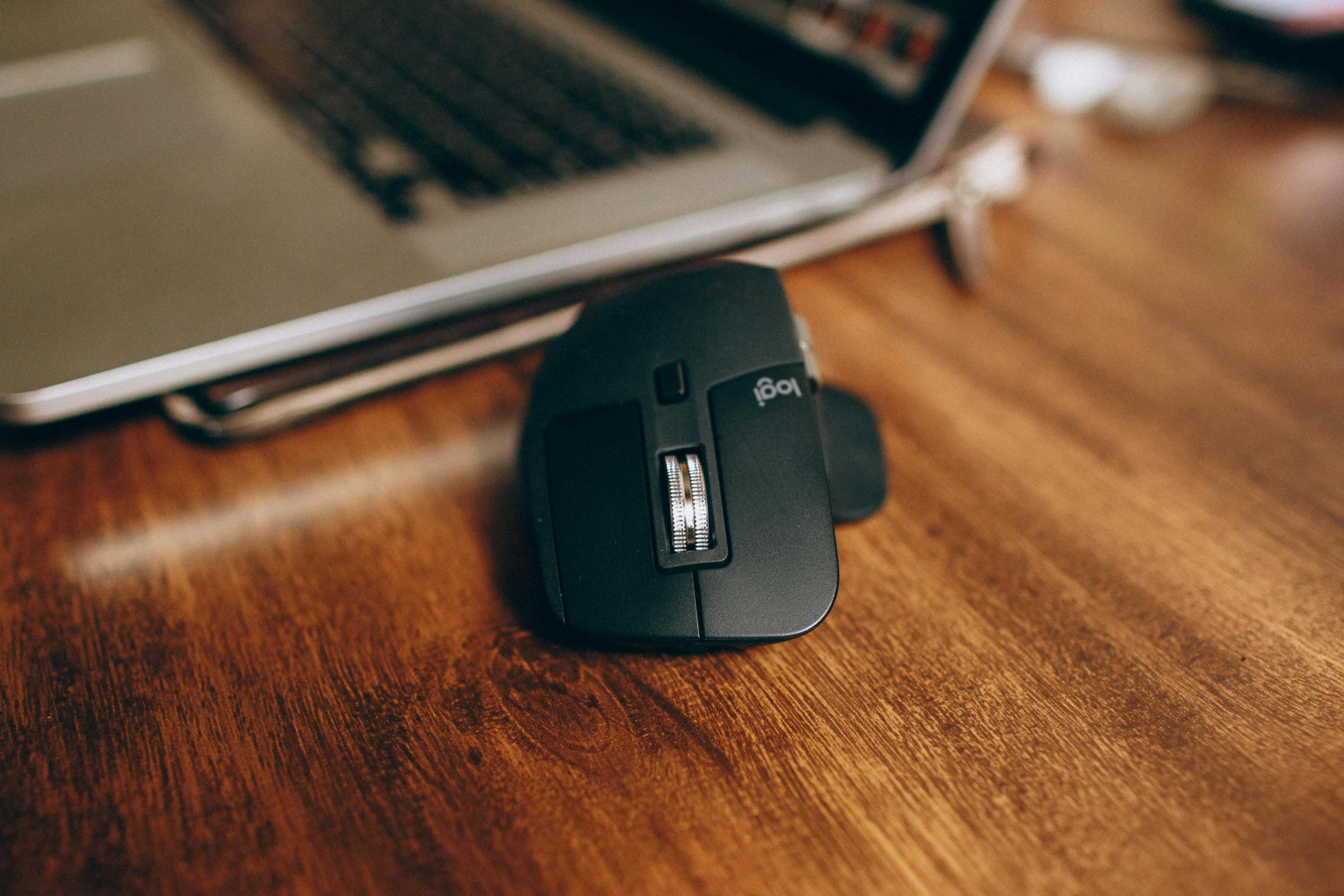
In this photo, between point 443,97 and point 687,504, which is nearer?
point 687,504

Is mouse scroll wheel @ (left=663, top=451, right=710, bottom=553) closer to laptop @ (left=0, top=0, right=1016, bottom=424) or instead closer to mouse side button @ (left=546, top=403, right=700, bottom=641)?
mouse side button @ (left=546, top=403, right=700, bottom=641)

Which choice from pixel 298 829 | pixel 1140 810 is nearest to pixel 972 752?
pixel 1140 810

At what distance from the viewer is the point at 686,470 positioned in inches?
11.3

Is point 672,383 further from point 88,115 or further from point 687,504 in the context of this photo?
point 88,115

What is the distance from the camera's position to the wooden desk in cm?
25

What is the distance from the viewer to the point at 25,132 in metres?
0.48

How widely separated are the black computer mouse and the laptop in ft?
0.34

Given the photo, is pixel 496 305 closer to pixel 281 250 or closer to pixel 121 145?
pixel 281 250

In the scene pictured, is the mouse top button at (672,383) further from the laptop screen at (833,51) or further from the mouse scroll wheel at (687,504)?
the laptop screen at (833,51)

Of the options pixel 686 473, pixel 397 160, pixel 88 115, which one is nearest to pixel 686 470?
pixel 686 473

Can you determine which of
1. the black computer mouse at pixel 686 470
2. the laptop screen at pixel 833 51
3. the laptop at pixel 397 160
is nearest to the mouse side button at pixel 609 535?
the black computer mouse at pixel 686 470

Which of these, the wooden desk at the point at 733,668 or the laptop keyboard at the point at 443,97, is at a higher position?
the laptop keyboard at the point at 443,97

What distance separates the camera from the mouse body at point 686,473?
27 cm

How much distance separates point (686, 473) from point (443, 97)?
1.27ft
